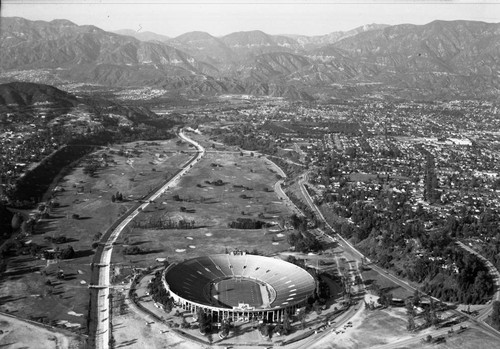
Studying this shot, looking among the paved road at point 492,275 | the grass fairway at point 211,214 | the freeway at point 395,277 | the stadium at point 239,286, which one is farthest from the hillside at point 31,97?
the paved road at point 492,275

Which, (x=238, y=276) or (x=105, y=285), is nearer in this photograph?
(x=105, y=285)

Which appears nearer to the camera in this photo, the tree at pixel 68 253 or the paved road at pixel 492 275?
the paved road at pixel 492 275

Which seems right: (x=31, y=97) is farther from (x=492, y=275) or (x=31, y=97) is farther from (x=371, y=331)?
(x=371, y=331)

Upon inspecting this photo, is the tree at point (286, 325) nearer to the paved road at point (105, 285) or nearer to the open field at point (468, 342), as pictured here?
the open field at point (468, 342)

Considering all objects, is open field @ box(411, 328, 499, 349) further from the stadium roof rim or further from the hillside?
the hillside

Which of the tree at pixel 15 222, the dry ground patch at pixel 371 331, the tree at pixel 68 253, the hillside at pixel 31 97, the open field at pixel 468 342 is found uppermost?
the hillside at pixel 31 97

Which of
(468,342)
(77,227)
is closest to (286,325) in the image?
(468,342)

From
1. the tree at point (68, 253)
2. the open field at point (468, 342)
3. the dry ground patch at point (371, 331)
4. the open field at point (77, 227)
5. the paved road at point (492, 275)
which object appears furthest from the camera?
the tree at point (68, 253)

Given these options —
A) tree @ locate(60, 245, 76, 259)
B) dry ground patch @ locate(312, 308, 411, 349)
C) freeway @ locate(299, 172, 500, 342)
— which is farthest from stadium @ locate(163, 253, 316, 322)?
tree @ locate(60, 245, 76, 259)

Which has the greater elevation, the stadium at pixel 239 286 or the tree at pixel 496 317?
the stadium at pixel 239 286
